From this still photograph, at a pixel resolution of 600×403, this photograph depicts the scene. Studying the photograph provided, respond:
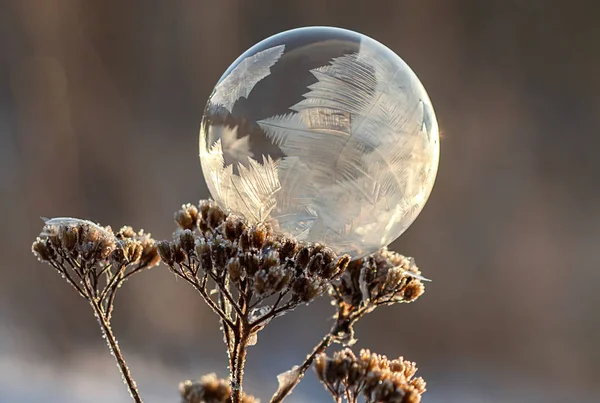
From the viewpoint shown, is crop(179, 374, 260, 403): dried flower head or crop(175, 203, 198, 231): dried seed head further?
crop(175, 203, 198, 231): dried seed head

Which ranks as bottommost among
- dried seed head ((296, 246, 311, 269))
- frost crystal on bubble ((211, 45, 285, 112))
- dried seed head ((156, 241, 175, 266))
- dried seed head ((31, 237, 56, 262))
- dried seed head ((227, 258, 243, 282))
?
dried seed head ((227, 258, 243, 282))

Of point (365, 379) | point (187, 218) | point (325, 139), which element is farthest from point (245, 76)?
point (365, 379)

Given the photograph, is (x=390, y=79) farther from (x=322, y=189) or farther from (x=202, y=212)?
(x=202, y=212)

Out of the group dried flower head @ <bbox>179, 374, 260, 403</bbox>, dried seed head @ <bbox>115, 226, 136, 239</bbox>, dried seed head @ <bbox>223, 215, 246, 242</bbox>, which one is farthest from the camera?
dried seed head @ <bbox>115, 226, 136, 239</bbox>

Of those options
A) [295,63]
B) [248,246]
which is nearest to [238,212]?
[248,246]

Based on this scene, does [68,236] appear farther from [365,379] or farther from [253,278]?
[365,379]

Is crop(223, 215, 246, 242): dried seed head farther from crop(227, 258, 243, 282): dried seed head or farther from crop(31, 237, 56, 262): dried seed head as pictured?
crop(31, 237, 56, 262): dried seed head

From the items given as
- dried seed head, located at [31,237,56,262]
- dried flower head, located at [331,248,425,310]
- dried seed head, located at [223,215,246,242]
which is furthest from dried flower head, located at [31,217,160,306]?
dried flower head, located at [331,248,425,310]

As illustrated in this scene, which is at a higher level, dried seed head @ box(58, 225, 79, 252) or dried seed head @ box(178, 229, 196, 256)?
dried seed head @ box(58, 225, 79, 252)
